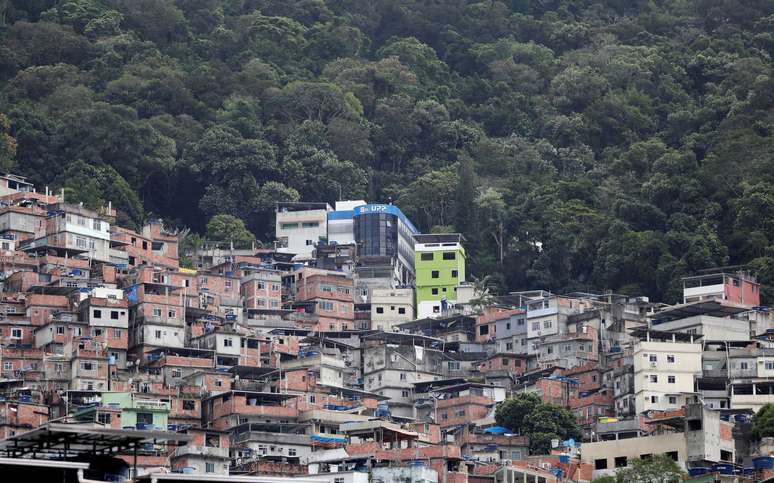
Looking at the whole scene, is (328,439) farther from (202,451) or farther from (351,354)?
(351,354)

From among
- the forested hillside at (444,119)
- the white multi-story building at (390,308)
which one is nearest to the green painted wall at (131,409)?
the white multi-story building at (390,308)

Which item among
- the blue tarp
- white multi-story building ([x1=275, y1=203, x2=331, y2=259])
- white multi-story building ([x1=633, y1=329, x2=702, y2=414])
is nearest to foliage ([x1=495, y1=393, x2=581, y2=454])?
white multi-story building ([x1=633, y1=329, x2=702, y2=414])

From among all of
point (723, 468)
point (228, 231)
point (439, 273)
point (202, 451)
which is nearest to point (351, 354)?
point (439, 273)

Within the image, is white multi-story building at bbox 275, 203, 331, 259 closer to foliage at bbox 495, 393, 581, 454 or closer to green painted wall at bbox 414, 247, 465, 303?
green painted wall at bbox 414, 247, 465, 303

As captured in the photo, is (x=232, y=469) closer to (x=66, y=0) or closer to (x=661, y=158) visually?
(x=661, y=158)

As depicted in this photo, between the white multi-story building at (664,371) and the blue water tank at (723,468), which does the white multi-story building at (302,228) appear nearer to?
the white multi-story building at (664,371)

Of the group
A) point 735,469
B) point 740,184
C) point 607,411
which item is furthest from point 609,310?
point 735,469
